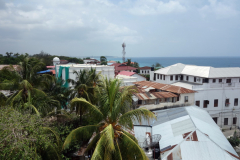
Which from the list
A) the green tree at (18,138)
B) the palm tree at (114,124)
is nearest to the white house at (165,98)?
the palm tree at (114,124)

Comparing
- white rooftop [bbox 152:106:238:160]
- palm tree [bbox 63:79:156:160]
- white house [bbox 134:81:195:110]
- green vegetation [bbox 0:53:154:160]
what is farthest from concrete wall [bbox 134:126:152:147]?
palm tree [bbox 63:79:156:160]

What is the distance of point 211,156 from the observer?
547 inches

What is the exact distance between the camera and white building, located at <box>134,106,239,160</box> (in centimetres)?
1415

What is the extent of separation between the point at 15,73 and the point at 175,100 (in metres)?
20.3

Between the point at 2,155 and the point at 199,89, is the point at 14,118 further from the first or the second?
the point at 199,89

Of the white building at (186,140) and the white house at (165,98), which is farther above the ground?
the white house at (165,98)

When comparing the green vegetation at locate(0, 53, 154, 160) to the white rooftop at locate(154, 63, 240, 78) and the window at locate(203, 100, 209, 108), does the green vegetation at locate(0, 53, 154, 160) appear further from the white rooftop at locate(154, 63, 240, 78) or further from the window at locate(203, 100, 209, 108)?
the white rooftop at locate(154, 63, 240, 78)

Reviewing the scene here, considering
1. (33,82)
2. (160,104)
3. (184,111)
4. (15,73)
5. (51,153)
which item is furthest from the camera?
(160,104)

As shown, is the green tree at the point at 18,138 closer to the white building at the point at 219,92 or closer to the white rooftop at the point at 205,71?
the white building at the point at 219,92

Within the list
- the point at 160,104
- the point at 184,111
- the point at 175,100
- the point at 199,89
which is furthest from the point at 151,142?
the point at 199,89

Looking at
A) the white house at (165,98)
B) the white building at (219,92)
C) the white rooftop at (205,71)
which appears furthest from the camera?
the white rooftop at (205,71)

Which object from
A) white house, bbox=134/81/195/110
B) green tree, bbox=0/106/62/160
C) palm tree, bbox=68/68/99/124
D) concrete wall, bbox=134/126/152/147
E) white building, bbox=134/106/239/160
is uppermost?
palm tree, bbox=68/68/99/124

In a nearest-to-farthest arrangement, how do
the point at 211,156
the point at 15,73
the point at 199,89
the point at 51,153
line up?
the point at 51,153 → the point at 211,156 → the point at 15,73 → the point at 199,89

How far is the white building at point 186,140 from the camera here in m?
14.1
